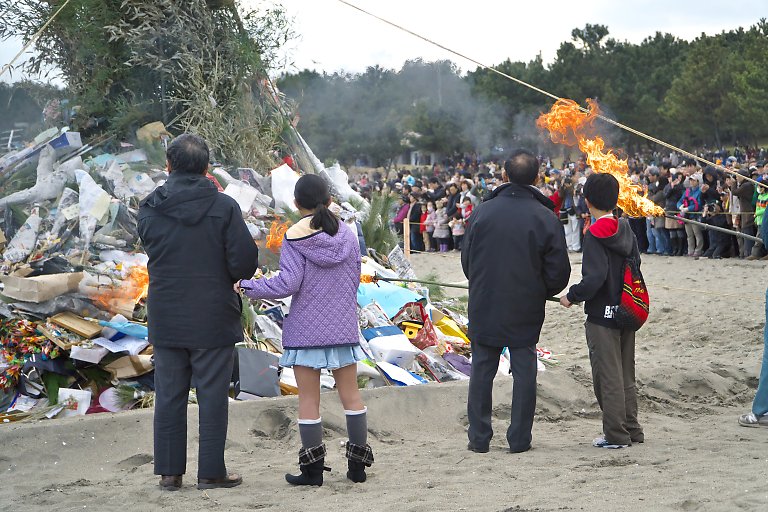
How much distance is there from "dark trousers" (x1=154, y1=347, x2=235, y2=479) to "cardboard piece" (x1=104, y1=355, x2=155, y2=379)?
1.75 metres

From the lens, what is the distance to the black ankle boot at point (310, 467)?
4.95 metres

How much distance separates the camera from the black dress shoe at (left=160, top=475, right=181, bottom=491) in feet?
16.3

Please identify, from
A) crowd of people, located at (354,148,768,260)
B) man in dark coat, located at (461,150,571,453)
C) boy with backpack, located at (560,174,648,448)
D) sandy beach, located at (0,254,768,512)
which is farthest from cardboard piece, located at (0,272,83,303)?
crowd of people, located at (354,148,768,260)

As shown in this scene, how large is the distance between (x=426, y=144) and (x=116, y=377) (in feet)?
118

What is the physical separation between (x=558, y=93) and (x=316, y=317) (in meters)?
45.1

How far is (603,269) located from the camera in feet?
18.2

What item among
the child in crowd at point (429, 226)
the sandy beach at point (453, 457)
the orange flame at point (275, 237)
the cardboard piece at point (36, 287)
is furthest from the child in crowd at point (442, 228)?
the cardboard piece at point (36, 287)

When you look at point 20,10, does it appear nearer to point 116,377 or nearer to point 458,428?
point 116,377

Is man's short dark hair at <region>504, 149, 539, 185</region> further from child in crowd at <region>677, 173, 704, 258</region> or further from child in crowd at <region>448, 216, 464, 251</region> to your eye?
child in crowd at <region>448, 216, 464, 251</region>

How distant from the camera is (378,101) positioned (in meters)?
31.9

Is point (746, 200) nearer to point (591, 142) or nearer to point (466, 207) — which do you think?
point (466, 207)

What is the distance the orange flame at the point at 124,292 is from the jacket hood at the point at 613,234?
339 cm

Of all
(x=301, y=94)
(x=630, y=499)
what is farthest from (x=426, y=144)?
(x=630, y=499)

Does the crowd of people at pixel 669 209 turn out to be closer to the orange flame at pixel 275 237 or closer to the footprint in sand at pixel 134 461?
the orange flame at pixel 275 237
